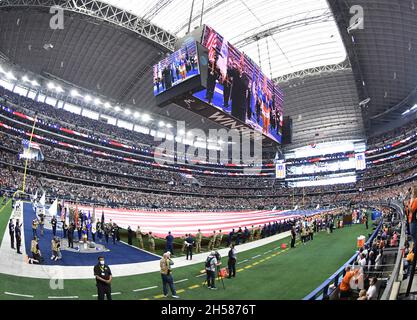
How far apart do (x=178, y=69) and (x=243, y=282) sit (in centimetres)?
1604

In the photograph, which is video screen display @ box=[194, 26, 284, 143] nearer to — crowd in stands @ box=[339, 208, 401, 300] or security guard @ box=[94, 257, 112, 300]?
crowd in stands @ box=[339, 208, 401, 300]

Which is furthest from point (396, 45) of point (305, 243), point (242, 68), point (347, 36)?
point (305, 243)

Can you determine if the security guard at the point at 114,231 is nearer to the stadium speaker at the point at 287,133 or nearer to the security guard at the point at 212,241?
the security guard at the point at 212,241

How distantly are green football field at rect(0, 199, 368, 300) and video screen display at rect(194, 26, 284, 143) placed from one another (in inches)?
467

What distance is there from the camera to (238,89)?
26281mm

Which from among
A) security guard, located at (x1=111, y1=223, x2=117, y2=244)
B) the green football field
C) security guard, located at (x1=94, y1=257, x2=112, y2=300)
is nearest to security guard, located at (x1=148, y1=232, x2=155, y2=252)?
security guard, located at (x1=111, y1=223, x2=117, y2=244)

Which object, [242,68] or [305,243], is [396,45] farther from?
[305,243]

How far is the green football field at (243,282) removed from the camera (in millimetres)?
11023

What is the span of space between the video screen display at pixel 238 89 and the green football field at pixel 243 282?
1186cm

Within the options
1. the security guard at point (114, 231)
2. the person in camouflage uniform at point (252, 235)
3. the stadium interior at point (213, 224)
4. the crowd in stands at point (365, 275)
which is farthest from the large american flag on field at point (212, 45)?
the crowd in stands at point (365, 275)

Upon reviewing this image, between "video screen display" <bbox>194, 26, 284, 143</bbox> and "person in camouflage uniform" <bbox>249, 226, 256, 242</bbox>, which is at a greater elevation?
"video screen display" <bbox>194, 26, 284, 143</bbox>

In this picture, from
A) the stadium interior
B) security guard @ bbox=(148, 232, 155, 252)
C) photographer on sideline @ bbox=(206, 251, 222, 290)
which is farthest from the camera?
security guard @ bbox=(148, 232, 155, 252)

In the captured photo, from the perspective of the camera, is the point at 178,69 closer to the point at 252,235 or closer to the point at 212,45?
the point at 212,45

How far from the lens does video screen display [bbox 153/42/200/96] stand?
22.4m
